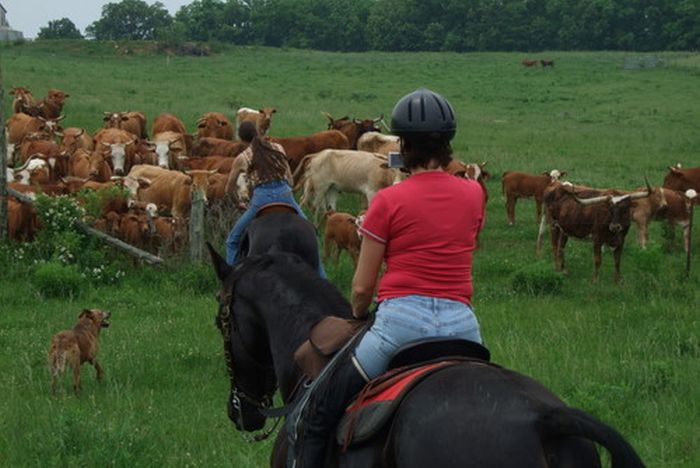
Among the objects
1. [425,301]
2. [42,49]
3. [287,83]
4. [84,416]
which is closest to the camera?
[425,301]

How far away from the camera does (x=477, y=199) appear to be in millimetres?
4844

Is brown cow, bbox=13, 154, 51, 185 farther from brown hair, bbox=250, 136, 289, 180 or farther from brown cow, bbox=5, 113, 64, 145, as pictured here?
brown hair, bbox=250, 136, 289, 180

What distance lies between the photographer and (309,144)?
80.9 ft

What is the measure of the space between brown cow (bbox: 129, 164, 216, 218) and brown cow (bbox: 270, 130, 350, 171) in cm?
399

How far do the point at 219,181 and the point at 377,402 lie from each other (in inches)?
588

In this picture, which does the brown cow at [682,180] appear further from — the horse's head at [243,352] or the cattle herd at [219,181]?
the horse's head at [243,352]

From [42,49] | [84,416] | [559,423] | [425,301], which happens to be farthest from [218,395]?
[42,49]

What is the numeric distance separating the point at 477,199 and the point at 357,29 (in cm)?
10326

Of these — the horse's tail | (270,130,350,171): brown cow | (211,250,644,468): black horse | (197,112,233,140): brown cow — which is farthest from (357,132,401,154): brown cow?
the horse's tail

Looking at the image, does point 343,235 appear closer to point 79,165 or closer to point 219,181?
point 219,181

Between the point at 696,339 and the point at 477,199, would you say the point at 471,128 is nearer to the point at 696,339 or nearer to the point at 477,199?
the point at 696,339

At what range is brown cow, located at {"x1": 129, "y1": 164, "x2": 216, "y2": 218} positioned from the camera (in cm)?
1950

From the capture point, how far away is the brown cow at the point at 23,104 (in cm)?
3169

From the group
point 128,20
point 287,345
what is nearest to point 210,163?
point 287,345
